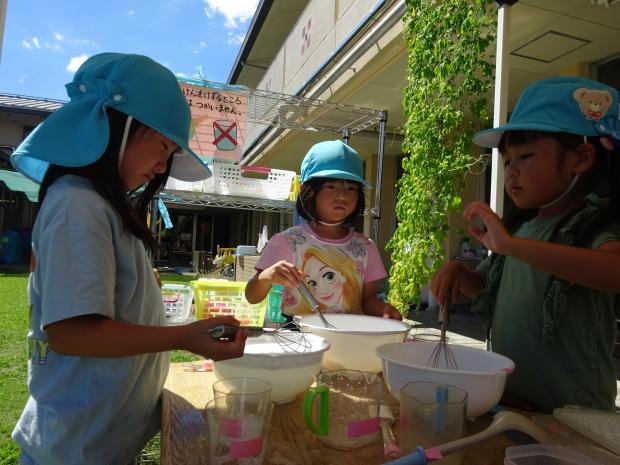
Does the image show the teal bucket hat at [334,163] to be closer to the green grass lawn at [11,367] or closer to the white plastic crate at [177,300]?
the white plastic crate at [177,300]

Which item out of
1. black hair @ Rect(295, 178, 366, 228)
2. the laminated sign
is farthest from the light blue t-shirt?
the laminated sign

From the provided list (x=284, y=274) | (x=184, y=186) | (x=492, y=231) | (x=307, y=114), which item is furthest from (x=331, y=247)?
(x=307, y=114)

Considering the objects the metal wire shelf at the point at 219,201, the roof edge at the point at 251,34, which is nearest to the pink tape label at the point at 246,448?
the metal wire shelf at the point at 219,201

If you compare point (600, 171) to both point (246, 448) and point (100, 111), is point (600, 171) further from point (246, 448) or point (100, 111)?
point (100, 111)

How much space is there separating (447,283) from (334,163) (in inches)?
25.9

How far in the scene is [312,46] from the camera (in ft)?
20.2

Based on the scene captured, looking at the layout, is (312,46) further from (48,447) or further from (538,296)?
(48,447)

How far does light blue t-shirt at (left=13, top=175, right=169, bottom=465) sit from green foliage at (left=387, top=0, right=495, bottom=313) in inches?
118

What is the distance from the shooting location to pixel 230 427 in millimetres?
656

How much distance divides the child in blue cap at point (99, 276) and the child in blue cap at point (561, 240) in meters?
0.69

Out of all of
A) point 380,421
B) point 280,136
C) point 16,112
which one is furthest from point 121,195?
point 16,112

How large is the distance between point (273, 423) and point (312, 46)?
20.1 ft

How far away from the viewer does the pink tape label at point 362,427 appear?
2.44ft

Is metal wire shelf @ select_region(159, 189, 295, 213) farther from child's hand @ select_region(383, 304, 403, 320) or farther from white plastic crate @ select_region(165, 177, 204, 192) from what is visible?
child's hand @ select_region(383, 304, 403, 320)
